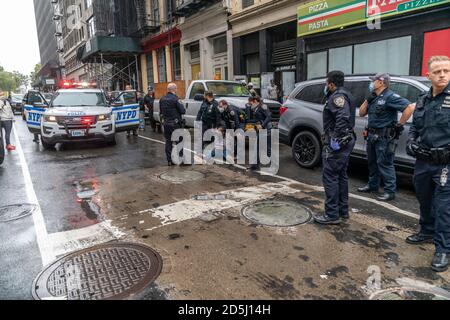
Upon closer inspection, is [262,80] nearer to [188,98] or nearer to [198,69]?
[188,98]

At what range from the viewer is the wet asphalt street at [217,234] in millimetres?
3135

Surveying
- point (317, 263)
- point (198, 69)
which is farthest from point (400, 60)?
point (198, 69)

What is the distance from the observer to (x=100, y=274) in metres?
3.36

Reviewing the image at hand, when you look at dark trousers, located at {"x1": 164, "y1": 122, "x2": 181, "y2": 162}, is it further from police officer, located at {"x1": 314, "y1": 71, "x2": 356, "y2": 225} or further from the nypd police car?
police officer, located at {"x1": 314, "y1": 71, "x2": 356, "y2": 225}

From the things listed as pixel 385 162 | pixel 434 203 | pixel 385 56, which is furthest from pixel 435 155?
pixel 385 56

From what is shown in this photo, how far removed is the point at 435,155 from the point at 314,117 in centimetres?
374

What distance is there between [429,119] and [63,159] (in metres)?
8.62

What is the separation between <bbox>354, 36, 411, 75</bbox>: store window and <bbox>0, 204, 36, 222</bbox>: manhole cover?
11.0 m

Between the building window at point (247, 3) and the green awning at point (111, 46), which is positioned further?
the green awning at point (111, 46)

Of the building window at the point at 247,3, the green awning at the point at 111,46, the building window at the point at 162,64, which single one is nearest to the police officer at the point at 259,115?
the building window at the point at 247,3

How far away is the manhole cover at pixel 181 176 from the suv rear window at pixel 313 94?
9.00ft

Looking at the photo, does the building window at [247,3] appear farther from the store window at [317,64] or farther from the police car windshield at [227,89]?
the police car windshield at [227,89]

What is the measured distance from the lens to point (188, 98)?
12.6 meters
